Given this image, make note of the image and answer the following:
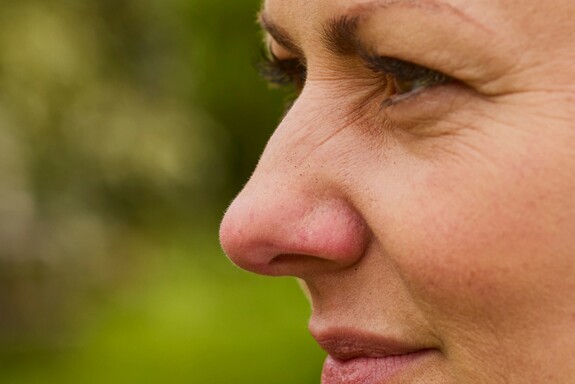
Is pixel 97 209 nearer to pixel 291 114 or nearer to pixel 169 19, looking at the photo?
pixel 169 19

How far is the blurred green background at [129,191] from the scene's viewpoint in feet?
33.7

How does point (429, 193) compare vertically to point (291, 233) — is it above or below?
above

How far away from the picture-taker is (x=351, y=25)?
204 cm

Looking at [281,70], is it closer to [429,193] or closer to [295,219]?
[295,219]

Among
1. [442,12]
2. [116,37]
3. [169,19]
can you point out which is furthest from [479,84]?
[169,19]

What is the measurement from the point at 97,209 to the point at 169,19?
131 inches

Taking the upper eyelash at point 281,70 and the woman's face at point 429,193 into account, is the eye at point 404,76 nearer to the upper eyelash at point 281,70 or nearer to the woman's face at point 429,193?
the woman's face at point 429,193

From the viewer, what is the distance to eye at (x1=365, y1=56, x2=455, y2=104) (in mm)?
2016

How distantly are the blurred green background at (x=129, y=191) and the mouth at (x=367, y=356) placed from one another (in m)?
6.84

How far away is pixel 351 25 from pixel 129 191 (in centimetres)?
1508

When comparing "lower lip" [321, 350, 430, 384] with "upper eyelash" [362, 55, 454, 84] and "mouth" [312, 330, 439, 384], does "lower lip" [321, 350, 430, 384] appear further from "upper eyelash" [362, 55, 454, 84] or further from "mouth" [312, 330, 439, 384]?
"upper eyelash" [362, 55, 454, 84]

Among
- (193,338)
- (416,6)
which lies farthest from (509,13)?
(193,338)

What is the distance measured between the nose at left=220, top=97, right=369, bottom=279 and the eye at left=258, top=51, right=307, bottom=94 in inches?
11.7

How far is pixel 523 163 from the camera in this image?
1.89 metres
